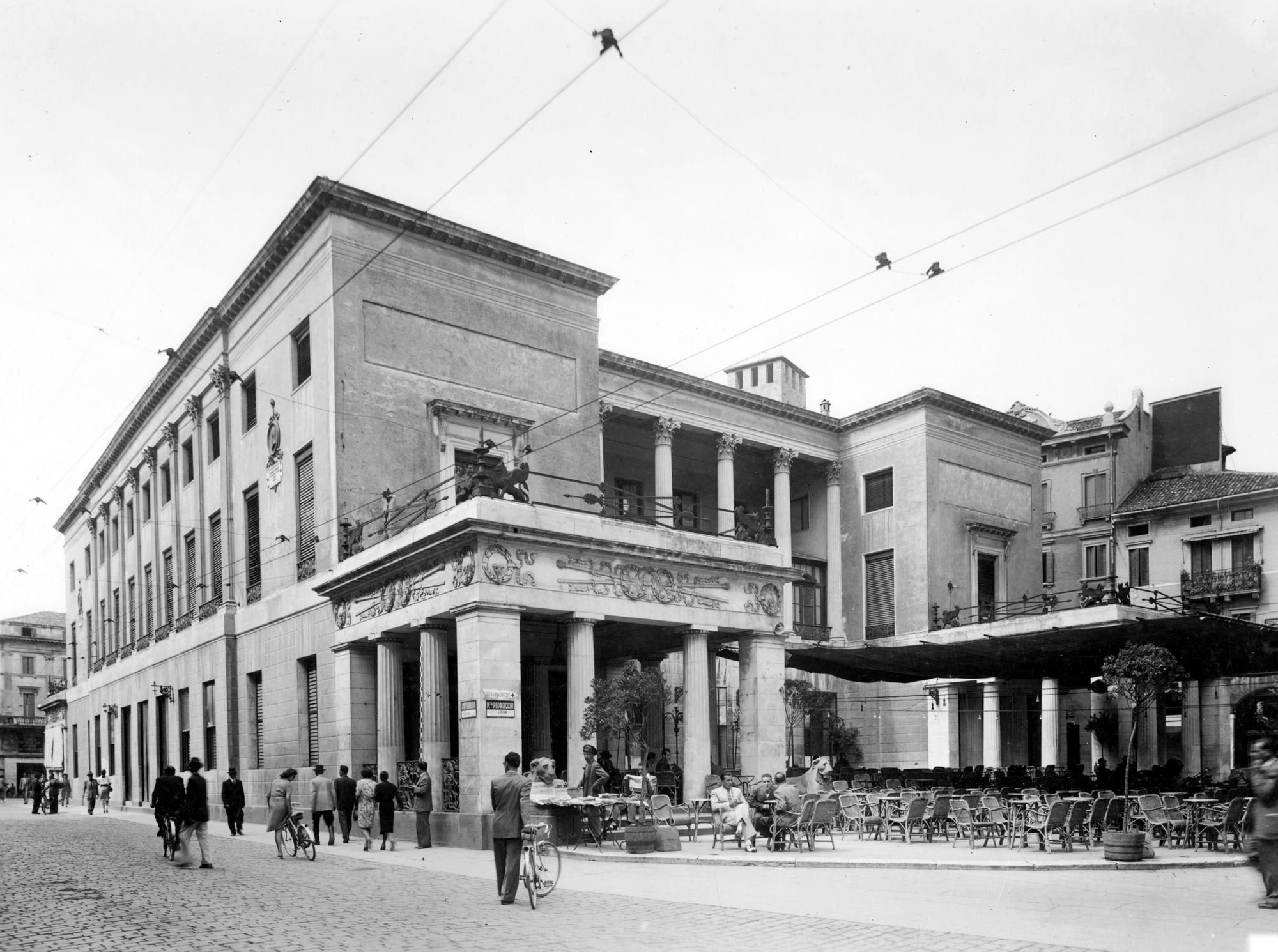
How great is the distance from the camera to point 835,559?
42.4 m

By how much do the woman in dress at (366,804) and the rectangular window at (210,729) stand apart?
40.8 feet

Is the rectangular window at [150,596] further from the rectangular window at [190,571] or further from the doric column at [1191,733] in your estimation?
the doric column at [1191,733]

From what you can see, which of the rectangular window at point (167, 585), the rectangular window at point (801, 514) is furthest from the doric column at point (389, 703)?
the rectangular window at point (801, 514)

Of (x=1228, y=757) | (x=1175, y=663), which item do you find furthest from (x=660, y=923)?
(x=1228, y=757)

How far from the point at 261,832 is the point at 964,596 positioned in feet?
79.6

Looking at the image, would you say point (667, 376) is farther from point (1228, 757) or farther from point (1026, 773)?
point (1228, 757)

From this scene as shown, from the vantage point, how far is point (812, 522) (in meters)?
43.9

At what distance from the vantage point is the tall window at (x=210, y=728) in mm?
33188

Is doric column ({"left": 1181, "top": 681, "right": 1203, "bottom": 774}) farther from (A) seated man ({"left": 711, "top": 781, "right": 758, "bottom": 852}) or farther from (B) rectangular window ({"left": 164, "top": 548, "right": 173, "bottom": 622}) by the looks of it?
(B) rectangular window ({"left": 164, "top": 548, "right": 173, "bottom": 622})

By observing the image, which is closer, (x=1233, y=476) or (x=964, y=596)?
(x=964, y=596)

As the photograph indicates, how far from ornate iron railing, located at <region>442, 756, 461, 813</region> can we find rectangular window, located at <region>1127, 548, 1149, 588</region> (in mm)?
33312

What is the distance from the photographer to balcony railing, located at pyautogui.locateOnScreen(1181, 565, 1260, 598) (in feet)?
139

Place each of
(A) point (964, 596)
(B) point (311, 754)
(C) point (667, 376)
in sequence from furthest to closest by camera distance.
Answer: (A) point (964, 596)
(C) point (667, 376)
(B) point (311, 754)

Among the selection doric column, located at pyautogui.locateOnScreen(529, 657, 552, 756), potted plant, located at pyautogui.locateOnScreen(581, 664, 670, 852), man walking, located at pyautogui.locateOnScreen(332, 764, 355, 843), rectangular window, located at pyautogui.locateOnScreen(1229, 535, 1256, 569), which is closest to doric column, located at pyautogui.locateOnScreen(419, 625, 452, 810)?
man walking, located at pyautogui.locateOnScreen(332, 764, 355, 843)
